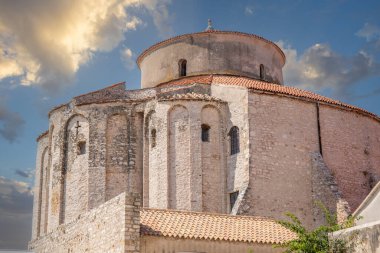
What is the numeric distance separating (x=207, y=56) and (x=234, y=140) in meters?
7.21

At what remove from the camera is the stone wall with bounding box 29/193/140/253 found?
1455 cm

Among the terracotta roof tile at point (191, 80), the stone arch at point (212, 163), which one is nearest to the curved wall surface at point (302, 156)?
the stone arch at point (212, 163)

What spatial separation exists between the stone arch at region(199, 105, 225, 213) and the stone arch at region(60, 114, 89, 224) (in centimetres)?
561

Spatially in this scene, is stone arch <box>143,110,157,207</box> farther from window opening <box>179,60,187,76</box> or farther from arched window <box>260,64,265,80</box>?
arched window <box>260,64,265,80</box>

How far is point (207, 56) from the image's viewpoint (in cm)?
2936

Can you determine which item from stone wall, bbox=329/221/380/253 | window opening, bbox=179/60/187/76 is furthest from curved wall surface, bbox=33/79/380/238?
stone wall, bbox=329/221/380/253

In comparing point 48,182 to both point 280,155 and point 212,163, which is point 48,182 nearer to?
point 212,163

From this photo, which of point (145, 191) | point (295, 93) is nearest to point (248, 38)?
point (295, 93)

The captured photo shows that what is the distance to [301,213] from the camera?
22.8 meters

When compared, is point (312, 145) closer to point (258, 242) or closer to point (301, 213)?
point (301, 213)

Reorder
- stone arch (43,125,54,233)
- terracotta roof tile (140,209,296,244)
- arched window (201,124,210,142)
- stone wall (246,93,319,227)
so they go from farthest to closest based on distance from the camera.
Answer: stone arch (43,125,54,233)
arched window (201,124,210,142)
stone wall (246,93,319,227)
terracotta roof tile (140,209,296,244)

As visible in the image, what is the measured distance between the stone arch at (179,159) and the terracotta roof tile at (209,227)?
4981 millimetres

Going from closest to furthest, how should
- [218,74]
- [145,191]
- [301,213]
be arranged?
1. [301,213]
2. [145,191]
3. [218,74]

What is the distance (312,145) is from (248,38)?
8.65 metres
